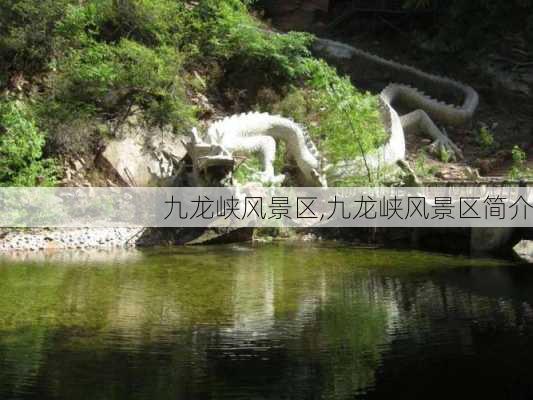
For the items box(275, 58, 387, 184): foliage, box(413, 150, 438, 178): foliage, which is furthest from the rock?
box(413, 150, 438, 178): foliage

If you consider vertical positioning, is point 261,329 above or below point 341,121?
below

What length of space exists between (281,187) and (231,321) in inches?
297

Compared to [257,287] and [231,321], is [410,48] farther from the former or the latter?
[231,321]

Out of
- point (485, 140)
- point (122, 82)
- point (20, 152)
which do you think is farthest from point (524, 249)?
point (20, 152)

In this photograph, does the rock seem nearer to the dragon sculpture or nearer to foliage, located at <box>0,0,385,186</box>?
the dragon sculpture

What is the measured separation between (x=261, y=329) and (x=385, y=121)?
11.7 metres

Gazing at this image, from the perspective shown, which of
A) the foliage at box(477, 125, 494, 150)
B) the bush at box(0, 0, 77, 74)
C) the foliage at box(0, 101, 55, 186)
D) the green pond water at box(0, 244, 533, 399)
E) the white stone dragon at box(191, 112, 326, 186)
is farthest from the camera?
the foliage at box(477, 125, 494, 150)

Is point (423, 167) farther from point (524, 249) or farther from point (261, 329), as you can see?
point (261, 329)

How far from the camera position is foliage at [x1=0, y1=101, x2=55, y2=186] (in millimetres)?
11570

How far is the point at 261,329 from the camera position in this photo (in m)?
5.98

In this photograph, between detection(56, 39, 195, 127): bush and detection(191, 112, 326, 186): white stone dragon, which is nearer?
detection(191, 112, 326, 186): white stone dragon

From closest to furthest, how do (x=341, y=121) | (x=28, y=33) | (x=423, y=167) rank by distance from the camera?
(x=28, y=33)
(x=341, y=121)
(x=423, y=167)

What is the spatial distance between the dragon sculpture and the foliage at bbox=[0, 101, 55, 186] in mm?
2493

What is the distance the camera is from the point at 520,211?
10953mm
